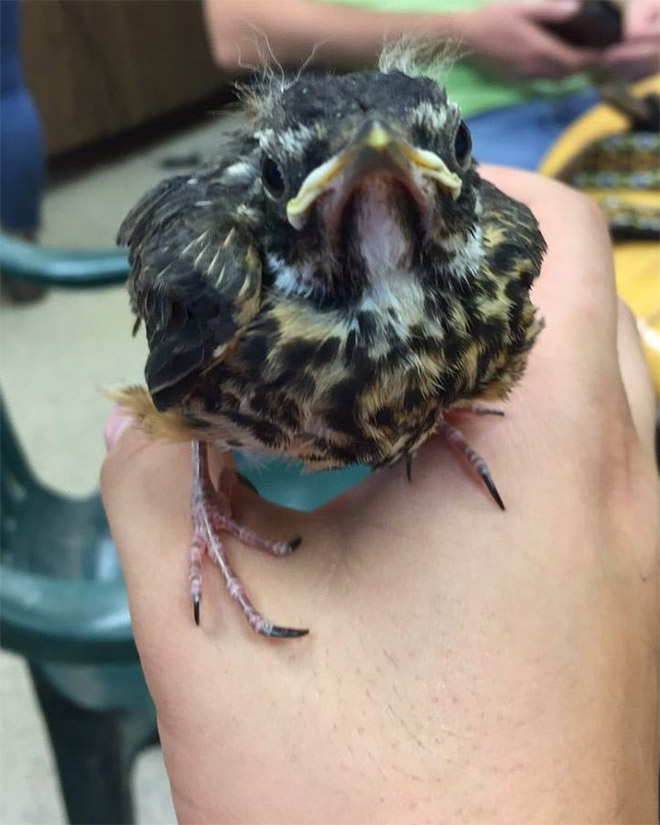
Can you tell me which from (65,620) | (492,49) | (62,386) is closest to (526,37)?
(492,49)

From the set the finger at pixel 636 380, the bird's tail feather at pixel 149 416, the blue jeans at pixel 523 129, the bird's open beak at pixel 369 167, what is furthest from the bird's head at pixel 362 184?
the blue jeans at pixel 523 129

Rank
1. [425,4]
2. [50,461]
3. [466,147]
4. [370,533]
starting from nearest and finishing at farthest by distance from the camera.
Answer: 1. [466,147]
2. [370,533]
3. [425,4]
4. [50,461]

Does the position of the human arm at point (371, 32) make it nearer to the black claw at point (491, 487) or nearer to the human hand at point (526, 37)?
the human hand at point (526, 37)

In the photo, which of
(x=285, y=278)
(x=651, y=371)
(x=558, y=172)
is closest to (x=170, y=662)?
(x=285, y=278)

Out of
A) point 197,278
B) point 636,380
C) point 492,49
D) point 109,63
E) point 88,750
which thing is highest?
point 197,278

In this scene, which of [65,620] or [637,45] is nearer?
[65,620]

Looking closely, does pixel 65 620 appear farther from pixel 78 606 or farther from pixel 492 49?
pixel 492 49

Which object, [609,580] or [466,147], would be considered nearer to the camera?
[466,147]

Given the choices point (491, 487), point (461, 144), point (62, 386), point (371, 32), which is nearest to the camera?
point (461, 144)

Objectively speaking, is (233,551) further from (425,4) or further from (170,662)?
(425,4)
